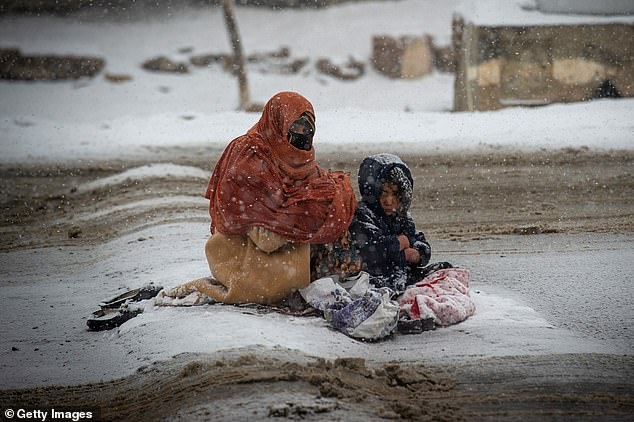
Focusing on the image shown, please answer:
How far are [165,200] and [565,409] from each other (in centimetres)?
552

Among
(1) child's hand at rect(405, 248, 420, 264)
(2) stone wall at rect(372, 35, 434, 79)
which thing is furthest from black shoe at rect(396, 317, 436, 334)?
(2) stone wall at rect(372, 35, 434, 79)

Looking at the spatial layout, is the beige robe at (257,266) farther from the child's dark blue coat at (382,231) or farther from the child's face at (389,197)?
the child's face at (389,197)

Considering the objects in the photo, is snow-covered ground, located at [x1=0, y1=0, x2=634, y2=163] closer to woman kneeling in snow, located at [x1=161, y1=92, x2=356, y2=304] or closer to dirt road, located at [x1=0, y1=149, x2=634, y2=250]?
dirt road, located at [x1=0, y1=149, x2=634, y2=250]

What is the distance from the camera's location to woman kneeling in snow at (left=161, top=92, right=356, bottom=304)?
4.62 metres

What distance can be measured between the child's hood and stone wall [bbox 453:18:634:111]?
8.75m

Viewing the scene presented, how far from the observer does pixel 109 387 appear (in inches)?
164

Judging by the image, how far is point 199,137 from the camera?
40.6 ft

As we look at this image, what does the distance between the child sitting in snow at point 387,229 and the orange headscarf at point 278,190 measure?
147 mm

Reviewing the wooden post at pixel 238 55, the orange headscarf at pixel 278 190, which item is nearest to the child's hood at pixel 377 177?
the orange headscarf at pixel 278 190

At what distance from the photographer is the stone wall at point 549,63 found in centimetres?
1302

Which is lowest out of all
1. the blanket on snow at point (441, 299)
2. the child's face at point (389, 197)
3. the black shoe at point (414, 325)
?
the black shoe at point (414, 325)

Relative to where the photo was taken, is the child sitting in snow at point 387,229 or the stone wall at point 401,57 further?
the stone wall at point 401,57

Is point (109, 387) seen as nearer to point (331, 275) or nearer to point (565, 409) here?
point (331, 275)

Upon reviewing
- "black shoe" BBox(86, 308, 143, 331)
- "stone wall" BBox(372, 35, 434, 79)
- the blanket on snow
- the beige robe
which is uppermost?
"stone wall" BBox(372, 35, 434, 79)
